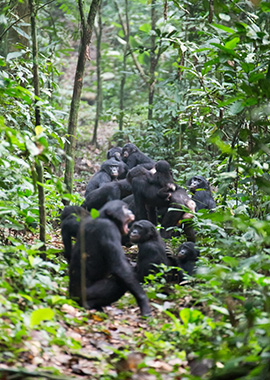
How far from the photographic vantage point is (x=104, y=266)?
16.5ft

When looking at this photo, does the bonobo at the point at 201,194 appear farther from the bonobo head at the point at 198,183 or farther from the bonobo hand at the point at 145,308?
the bonobo hand at the point at 145,308

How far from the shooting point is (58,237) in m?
7.71

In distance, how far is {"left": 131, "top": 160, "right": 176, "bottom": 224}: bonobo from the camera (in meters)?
8.28

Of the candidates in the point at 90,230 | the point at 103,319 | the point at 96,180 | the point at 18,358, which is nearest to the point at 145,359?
the point at 18,358

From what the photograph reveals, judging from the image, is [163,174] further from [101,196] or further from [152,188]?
[101,196]

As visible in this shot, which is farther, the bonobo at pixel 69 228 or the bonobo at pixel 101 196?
the bonobo at pixel 101 196

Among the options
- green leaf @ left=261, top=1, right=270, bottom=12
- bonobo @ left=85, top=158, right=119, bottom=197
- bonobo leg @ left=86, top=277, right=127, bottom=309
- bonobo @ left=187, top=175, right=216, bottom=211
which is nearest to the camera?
green leaf @ left=261, top=1, right=270, bottom=12

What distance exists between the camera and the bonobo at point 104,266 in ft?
15.9

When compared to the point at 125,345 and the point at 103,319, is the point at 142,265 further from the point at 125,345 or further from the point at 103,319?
Answer: the point at 125,345

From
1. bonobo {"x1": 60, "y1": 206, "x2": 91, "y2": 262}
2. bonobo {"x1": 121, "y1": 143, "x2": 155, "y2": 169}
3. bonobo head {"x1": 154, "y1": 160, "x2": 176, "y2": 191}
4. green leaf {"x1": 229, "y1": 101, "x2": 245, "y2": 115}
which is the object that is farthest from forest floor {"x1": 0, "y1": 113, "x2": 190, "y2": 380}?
bonobo {"x1": 121, "y1": 143, "x2": 155, "y2": 169}

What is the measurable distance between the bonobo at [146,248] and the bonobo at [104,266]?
39.3 inches

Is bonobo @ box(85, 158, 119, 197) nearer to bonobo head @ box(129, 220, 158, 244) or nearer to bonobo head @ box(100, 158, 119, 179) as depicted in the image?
bonobo head @ box(100, 158, 119, 179)

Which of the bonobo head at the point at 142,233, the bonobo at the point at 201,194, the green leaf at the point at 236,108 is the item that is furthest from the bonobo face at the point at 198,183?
the green leaf at the point at 236,108

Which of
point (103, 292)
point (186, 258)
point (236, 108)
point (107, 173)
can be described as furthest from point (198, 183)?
point (103, 292)
